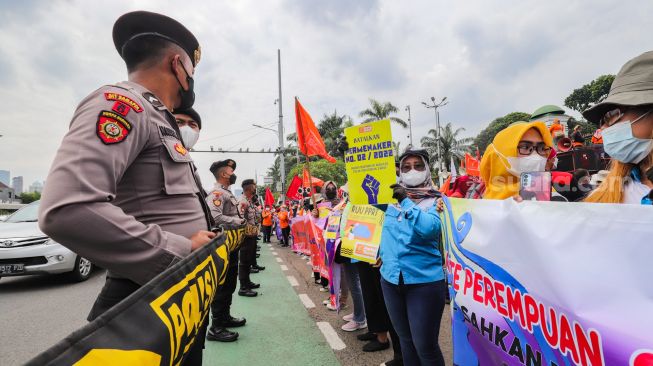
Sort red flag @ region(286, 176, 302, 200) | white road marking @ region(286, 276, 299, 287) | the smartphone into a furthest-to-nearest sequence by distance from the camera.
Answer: red flag @ region(286, 176, 302, 200)
white road marking @ region(286, 276, 299, 287)
the smartphone

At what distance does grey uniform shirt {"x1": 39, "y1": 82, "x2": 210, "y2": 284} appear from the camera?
948mm

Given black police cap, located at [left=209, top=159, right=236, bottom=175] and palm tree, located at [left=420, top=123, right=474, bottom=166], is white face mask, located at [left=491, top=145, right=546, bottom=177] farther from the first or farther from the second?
palm tree, located at [left=420, top=123, right=474, bottom=166]

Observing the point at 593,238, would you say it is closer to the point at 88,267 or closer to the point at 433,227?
the point at 433,227

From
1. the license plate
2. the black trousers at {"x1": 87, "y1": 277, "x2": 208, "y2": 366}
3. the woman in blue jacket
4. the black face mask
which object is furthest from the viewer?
the license plate

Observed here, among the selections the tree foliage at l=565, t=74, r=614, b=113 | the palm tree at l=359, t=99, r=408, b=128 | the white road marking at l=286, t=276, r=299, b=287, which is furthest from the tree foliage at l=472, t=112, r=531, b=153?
the white road marking at l=286, t=276, r=299, b=287

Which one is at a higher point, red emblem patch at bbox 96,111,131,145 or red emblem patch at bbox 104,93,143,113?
red emblem patch at bbox 104,93,143,113

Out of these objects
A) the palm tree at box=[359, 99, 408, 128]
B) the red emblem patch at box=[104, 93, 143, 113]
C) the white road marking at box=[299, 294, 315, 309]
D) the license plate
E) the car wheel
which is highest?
the palm tree at box=[359, 99, 408, 128]

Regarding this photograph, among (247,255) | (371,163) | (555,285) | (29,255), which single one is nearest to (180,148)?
A: (555,285)

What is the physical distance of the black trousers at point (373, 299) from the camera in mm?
3504

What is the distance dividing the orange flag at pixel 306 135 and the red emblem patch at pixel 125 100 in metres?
4.24

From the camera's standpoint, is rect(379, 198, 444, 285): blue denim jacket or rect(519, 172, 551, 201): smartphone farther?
rect(379, 198, 444, 285): blue denim jacket

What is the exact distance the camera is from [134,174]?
1201 mm

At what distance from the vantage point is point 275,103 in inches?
1085

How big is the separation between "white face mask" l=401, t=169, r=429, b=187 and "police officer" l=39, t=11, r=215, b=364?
72.4 inches
